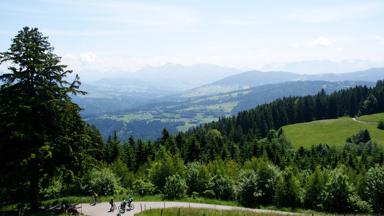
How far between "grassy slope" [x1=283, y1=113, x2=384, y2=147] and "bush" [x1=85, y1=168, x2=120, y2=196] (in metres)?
104

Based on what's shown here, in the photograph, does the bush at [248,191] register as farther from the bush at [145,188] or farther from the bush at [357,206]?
the bush at [145,188]

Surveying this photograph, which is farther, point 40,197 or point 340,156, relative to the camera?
point 340,156

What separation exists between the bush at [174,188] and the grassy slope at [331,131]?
10060 cm

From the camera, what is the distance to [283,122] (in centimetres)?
19838

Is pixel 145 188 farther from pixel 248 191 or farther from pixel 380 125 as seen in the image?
pixel 380 125

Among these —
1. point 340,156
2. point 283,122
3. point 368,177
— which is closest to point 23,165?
point 368,177

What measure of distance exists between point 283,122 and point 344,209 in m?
145

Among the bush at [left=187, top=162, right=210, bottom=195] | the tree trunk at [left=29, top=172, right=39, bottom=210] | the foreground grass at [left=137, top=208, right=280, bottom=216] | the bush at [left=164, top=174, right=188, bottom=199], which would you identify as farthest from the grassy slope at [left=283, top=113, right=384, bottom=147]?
the tree trunk at [left=29, top=172, right=39, bottom=210]

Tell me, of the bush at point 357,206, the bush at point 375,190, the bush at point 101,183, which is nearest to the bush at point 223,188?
the bush at point 101,183

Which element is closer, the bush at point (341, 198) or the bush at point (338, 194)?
the bush at point (341, 198)

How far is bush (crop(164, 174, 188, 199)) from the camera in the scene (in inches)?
2329

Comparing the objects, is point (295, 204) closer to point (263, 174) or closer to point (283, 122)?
point (263, 174)

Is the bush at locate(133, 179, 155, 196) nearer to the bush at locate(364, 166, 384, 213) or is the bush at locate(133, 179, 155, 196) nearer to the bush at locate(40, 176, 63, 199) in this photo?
the bush at locate(40, 176, 63, 199)

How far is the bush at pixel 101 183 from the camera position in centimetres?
6006
